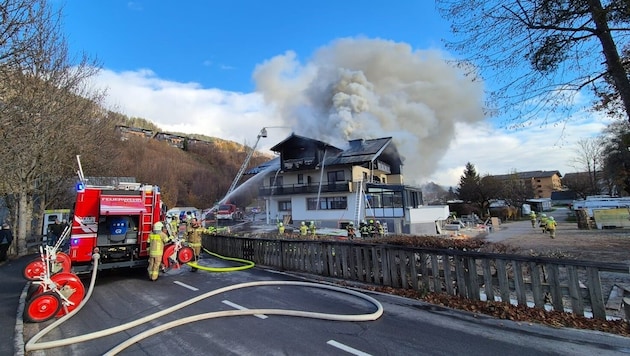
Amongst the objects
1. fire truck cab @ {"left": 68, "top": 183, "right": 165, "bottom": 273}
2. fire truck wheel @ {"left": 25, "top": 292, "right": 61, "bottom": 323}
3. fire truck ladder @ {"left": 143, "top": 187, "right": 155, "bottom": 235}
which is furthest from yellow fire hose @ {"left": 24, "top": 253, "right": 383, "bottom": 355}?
fire truck ladder @ {"left": 143, "top": 187, "right": 155, "bottom": 235}

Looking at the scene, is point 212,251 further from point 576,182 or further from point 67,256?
point 576,182

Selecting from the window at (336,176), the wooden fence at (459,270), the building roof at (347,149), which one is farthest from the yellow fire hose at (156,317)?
the window at (336,176)

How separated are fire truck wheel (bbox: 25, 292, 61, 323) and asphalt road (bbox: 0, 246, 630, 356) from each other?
0.16 m

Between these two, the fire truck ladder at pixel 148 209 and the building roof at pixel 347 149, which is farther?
the building roof at pixel 347 149

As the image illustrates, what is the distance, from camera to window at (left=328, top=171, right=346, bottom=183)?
3491cm

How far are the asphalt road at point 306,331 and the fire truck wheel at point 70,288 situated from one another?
0.22m

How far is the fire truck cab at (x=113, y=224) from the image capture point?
26.7ft

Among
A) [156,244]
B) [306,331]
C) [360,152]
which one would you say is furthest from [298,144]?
[306,331]

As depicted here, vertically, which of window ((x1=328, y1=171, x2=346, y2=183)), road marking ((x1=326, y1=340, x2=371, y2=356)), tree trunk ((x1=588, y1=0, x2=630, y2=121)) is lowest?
road marking ((x1=326, y1=340, x2=371, y2=356))

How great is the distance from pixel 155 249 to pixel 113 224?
1.74 m

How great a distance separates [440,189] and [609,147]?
5707cm

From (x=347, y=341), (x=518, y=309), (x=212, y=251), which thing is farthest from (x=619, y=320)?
(x=212, y=251)

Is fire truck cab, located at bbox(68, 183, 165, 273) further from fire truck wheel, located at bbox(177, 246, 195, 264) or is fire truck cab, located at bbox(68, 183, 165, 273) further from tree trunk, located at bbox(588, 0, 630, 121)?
tree trunk, located at bbox(588, 0, 630, 121)

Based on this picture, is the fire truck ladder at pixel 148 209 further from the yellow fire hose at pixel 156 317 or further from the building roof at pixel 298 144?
the building roof at pixel 298 144
